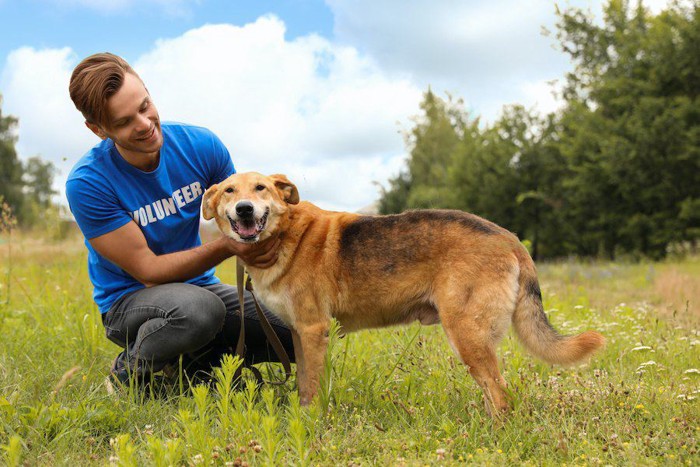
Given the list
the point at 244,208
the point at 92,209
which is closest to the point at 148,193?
the point at 92,209

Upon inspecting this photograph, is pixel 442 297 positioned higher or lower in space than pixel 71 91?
lower

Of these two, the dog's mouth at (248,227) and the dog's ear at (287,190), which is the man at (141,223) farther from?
the dog's ear at (287,190)

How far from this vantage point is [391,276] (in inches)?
137

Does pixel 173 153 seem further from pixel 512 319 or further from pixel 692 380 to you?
pixel 692 380

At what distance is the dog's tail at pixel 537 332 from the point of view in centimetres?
318

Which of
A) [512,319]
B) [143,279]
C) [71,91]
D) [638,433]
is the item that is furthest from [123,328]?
[638,433]

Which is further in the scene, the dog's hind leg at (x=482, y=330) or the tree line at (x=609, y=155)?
the tree line at (x=609, y=155)

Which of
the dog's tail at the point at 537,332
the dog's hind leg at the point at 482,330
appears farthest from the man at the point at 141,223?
the dog's tail at the point at 537,332

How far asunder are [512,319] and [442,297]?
0.45 meters

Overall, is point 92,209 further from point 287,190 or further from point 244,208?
point 287,190

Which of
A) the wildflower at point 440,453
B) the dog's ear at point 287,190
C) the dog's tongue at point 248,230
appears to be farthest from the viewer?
the dog's ear at point 287,190

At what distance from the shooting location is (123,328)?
3854 millimetres

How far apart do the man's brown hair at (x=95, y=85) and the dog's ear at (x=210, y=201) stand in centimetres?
75

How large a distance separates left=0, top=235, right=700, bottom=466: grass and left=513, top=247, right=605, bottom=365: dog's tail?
244mm
